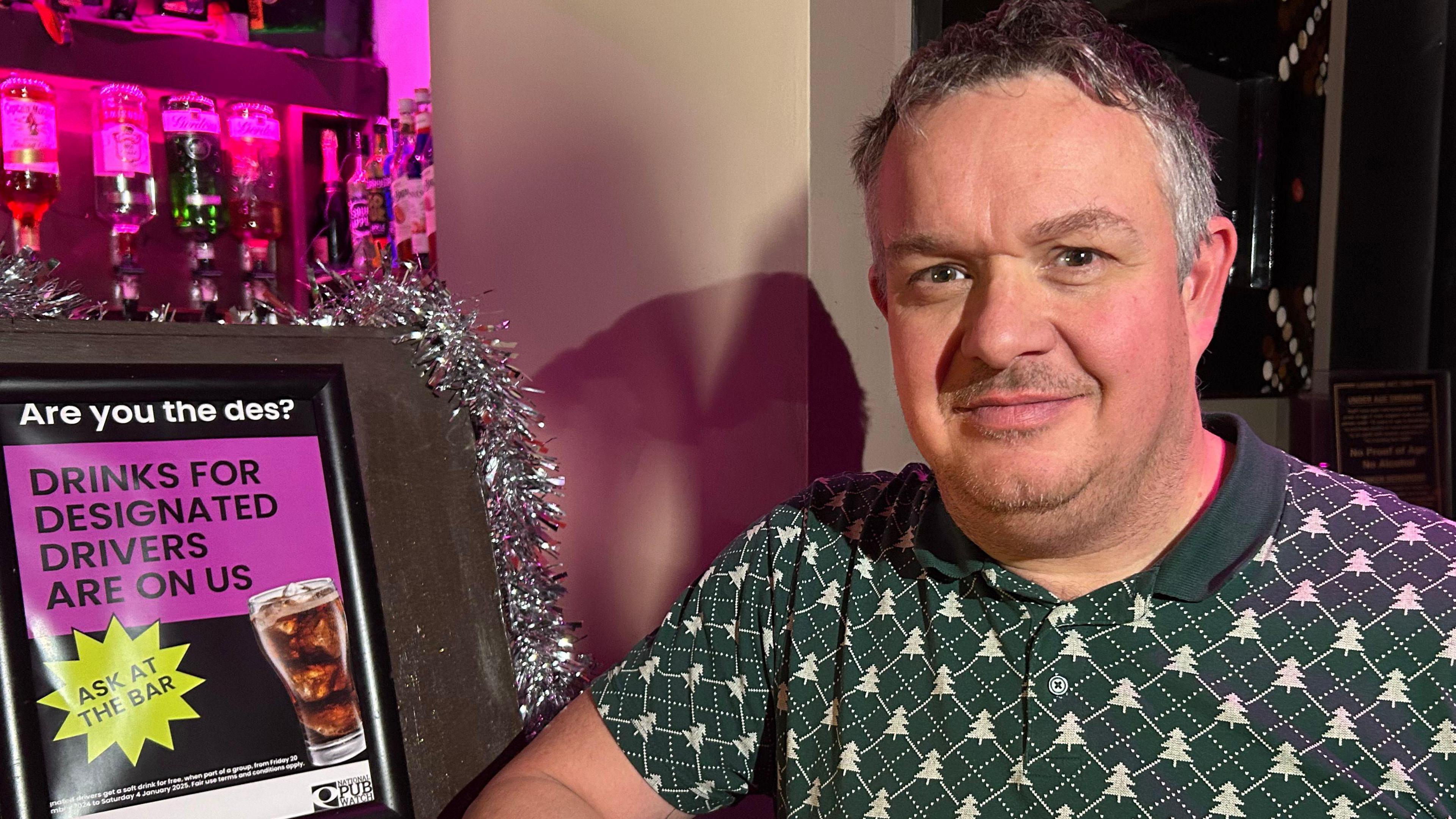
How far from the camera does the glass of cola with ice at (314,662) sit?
1.02 meters

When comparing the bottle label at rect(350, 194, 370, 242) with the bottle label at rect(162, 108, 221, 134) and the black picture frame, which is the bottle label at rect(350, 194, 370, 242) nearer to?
the bottle label at rect(162, 108, 221, 134)

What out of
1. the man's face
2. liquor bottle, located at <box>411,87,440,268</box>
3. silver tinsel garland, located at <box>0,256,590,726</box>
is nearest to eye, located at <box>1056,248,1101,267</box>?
the man's face

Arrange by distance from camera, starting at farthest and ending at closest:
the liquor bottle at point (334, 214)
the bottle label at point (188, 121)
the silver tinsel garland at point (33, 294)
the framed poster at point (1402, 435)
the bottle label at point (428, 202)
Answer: the liquor bottle at point (334, 214)
the bottle label at point (188, 121)
the bottle label at point (428, 202)
the framed poster at point (1402, 435)
the silver tinsel garland at point (33, 294)

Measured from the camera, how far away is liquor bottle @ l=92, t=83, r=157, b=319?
2.62 meters

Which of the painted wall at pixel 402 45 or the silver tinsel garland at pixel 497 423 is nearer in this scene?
the silver tinsel garland at pixel 497 423

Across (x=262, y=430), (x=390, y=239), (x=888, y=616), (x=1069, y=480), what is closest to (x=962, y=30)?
(x=1069, y=480)

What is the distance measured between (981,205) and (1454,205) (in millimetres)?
770

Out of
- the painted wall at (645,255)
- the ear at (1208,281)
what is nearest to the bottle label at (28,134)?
the painted wall at (645,255)

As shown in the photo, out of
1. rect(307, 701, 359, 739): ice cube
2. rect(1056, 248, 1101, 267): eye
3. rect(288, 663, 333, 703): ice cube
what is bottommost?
rect(307, 701, 359, 739): ice cube

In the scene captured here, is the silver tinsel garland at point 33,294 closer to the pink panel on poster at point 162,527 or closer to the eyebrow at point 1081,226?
the pink panel on poster at point 162,527

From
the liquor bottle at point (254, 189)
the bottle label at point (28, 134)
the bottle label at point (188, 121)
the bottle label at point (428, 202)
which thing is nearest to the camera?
the bottle label at point (28, 134)

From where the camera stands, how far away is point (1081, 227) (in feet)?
2.95

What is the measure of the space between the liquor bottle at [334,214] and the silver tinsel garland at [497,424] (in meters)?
1.99

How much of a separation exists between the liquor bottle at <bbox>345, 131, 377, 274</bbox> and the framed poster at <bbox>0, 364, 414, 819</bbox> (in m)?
1.91
